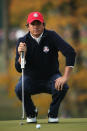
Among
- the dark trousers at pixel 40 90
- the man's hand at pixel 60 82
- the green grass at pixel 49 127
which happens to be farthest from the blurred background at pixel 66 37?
the green grass at pixel 49 127

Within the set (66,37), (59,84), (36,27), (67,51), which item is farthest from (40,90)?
(66,37)

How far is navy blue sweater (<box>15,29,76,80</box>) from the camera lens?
25.5ft

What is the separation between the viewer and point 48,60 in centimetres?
793

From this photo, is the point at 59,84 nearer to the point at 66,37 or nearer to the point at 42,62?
the point at 42,62

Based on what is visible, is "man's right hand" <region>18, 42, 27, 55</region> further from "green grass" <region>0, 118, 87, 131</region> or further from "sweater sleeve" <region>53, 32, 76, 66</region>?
"green grass" <region>0, 118, 87, 131</region>

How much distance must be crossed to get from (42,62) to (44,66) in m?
0.08

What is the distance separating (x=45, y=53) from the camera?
7.88 m

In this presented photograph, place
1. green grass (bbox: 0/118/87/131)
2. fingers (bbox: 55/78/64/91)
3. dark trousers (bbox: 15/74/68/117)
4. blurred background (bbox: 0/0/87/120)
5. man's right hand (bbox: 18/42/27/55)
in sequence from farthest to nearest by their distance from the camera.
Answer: blurred background (bbox: 0/0/87/120), dark trousers (bbox: 15/74/68/117), fingers (bbox: 55/78/64/91), man's right hand (bbox: 18/42/27/55), green grass (bbox: 0/118/87/131)

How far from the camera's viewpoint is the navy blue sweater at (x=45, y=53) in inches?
305

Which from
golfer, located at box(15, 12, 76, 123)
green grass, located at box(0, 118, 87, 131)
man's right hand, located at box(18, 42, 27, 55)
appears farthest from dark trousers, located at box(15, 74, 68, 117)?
man's right hand, located at box(18, 42, 27, 55)

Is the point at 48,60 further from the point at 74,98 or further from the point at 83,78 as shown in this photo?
the point at 74,98

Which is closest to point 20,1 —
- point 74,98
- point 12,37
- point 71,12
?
point 71,12

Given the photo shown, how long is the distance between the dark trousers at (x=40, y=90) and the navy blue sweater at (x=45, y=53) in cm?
9

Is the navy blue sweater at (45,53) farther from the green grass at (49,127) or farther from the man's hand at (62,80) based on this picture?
the green grass at (49,127)
